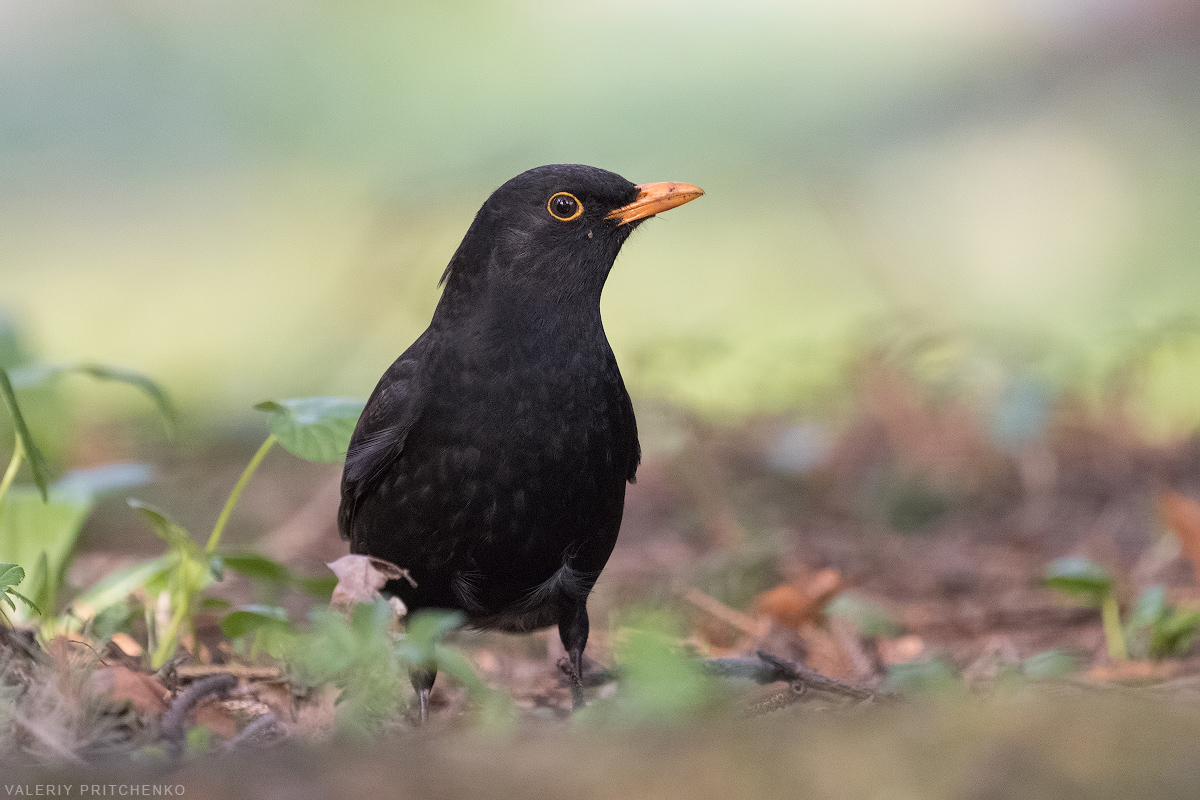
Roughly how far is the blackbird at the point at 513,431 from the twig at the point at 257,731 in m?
0.56

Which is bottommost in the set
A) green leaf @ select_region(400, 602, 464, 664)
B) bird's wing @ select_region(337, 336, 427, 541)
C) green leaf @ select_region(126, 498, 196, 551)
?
green leaf @ select_region(126, 498, 196, 551)

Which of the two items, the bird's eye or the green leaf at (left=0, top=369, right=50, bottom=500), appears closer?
the green leaf at (left=0, top=369, right=50, bottom=500)

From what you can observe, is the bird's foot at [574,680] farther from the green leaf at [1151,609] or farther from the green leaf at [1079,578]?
the green leaf at [1151,609]

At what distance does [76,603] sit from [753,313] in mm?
7105

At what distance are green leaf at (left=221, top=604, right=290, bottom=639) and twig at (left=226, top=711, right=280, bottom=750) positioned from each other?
52 centimetres

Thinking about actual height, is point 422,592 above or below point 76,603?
above

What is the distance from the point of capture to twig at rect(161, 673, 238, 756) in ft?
8.57

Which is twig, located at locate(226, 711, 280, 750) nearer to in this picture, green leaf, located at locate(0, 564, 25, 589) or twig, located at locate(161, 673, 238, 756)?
twig, located at locate(161, 673, 238, 756)

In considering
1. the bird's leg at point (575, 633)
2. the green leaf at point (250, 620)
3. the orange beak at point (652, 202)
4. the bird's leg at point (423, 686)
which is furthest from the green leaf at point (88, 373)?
the orange beak at point (652, 202)

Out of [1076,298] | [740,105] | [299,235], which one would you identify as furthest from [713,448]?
[740,105]

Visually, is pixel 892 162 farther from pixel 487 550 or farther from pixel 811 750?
pixel 811 750

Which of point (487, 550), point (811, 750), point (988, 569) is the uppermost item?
point (811, 750)

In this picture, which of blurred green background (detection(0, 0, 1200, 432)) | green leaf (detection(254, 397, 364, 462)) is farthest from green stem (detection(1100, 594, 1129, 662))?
blurred green background (detection(0, 0, 1200, 432))

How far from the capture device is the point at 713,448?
683cm
